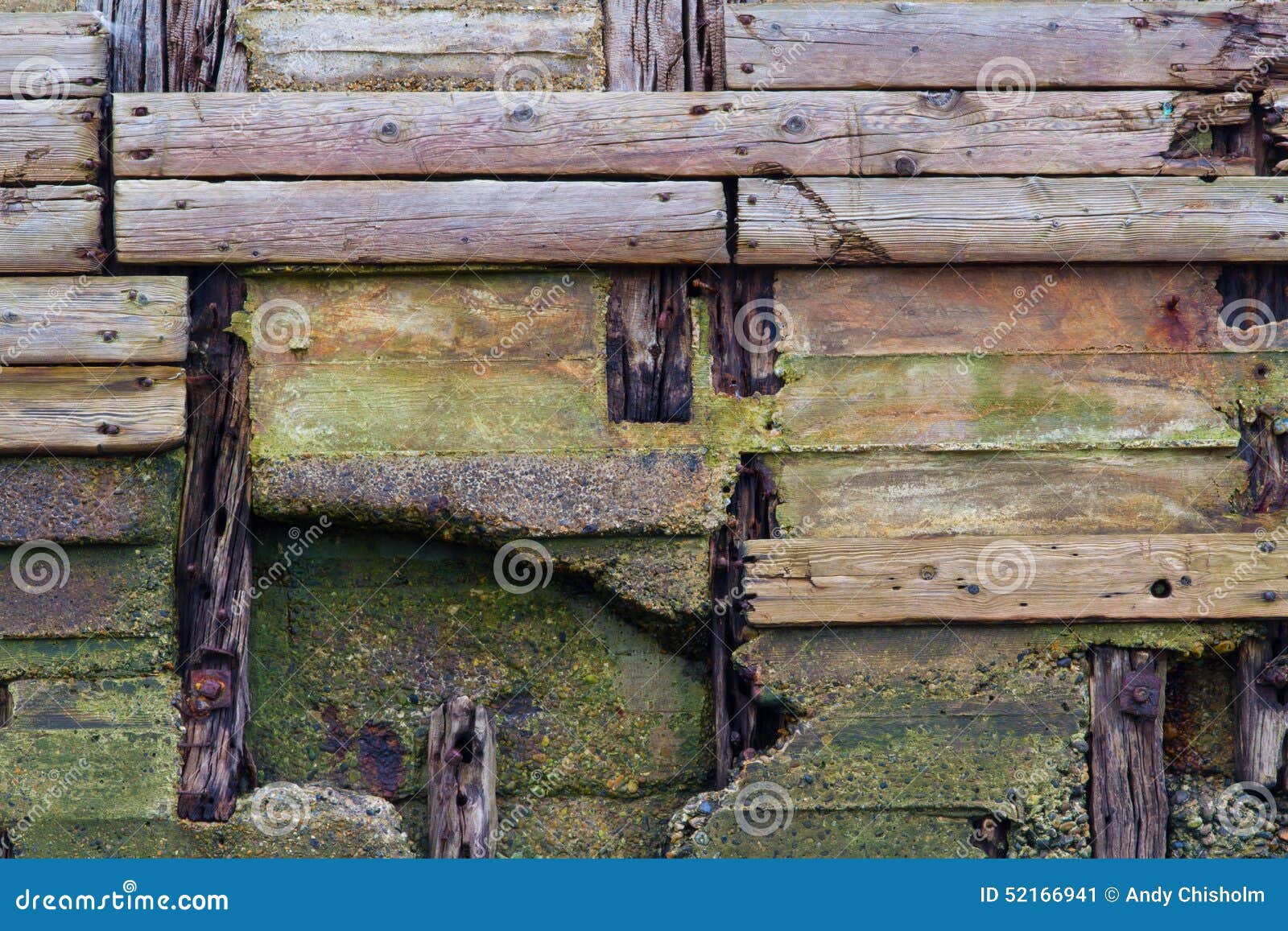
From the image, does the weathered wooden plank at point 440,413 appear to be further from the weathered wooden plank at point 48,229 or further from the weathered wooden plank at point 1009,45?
the weathered wooden plank at point 1009,45

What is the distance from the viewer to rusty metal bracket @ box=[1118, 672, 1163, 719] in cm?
411

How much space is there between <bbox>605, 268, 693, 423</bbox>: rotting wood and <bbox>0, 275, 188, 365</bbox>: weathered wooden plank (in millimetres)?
1530

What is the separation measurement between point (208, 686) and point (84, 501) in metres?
0.78

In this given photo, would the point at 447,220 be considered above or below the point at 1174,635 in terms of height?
above

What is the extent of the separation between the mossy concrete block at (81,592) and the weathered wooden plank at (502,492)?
475 mm

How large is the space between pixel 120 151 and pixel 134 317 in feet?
1.96

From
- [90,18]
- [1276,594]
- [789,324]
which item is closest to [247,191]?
[90,18]

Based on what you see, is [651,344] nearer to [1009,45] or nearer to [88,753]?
[1009,45]

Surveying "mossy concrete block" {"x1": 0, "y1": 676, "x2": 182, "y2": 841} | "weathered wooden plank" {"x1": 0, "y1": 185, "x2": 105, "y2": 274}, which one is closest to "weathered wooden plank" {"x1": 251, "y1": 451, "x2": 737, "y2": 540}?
"mossy concrete block" {"x1": 0, "y1": 676, "x2": 182, "y2": 841}

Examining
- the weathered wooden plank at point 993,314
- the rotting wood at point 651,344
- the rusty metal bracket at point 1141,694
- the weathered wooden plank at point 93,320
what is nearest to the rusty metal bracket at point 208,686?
the weathered wooden plank at point 93,320

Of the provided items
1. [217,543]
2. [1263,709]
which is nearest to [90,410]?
[217,543]

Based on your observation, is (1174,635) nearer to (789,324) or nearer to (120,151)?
(789,324)

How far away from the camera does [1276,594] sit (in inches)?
160

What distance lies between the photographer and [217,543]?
418 centimetres
